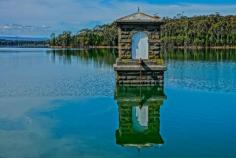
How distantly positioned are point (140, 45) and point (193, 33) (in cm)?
9449

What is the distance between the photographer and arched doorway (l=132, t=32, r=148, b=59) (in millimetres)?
27578

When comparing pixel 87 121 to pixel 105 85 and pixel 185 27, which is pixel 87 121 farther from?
pixel 185 27

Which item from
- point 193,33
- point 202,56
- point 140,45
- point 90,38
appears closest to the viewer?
point 140,45

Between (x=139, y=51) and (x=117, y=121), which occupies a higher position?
(x=139, y=51)

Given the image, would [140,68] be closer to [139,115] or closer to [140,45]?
[140,45]

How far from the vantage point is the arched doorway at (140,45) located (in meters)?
27.6

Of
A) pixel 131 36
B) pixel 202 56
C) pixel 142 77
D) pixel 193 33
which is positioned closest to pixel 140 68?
pixel 142 77

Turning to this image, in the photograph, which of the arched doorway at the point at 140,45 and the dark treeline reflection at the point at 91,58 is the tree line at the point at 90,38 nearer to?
the dark treeline reflection at the point at 91,58

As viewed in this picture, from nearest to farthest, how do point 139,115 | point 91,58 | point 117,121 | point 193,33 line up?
point 117,121 → point 139,115 → point 91,58 → point 193,33

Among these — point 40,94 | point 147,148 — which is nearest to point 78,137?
point 147,148

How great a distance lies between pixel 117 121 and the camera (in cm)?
1722

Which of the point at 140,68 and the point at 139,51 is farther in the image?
the point at 139,51

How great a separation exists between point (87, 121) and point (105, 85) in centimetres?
1184

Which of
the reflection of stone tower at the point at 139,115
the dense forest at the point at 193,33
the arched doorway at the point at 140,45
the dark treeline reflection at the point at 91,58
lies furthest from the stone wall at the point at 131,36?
the dense forest at the point at 193,33
